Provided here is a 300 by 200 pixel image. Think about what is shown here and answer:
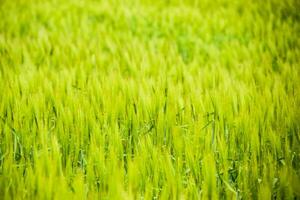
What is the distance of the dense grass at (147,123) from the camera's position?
1061 millimetres

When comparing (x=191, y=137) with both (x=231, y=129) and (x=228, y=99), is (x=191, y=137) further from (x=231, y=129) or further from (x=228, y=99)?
(x=228, y=99)

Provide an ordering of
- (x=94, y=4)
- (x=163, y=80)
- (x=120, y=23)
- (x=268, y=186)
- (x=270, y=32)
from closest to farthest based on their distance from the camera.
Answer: (x=268, y=186), (x=163, y=80), (x=270, y=32), (x=120, y=23), (x=94, y=4)

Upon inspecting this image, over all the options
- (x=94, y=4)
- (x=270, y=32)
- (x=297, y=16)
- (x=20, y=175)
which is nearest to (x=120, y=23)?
(x=94, y=4)

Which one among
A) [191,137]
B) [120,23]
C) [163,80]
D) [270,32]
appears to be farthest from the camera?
[120,23]

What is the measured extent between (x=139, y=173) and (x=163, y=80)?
742mm

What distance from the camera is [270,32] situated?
324 centimetres

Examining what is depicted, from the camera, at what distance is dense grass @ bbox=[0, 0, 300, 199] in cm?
106

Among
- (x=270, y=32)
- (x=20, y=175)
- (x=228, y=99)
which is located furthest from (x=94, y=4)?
(x=20, y=175)

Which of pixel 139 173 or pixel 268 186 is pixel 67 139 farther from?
pixel 268 186

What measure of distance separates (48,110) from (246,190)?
89 centimetres

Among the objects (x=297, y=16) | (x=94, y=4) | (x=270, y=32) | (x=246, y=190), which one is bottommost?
(x=246, y=190)

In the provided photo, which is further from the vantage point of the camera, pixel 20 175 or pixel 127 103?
pixel 127 103

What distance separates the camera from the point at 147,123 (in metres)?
1.48

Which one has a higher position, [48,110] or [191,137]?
[48,110]
